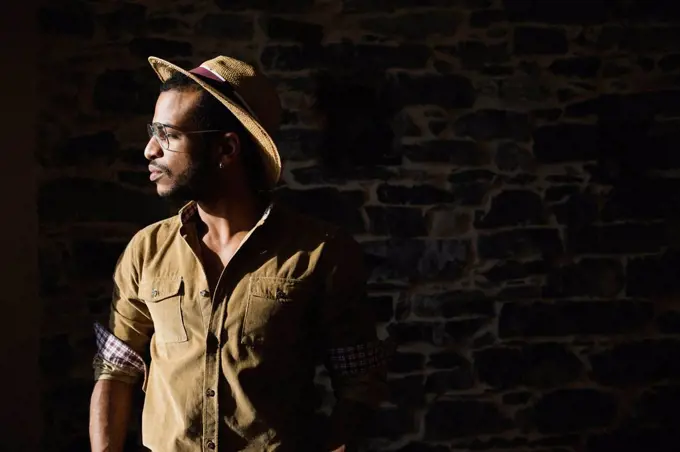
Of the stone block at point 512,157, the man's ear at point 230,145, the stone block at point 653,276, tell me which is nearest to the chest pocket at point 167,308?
the man's ear at point 230,145

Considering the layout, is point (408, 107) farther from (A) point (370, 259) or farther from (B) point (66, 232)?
(B) point (66, 232)

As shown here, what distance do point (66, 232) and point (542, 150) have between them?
2.03m

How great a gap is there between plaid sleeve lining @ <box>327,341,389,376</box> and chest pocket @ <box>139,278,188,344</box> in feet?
1.15

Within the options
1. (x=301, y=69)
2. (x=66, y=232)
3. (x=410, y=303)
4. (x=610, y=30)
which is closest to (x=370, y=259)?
(x=410, y=303)

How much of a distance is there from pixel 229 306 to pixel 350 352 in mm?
300

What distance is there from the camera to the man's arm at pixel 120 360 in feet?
5.46

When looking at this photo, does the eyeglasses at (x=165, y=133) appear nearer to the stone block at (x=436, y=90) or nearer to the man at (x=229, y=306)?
the man at (x=229, y=306)

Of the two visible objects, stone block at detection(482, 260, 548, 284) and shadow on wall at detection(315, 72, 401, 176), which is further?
stone block at detection(482, 260, 548, 284)

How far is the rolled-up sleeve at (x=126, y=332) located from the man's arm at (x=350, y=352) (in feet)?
1.51

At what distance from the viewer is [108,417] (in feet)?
5.47

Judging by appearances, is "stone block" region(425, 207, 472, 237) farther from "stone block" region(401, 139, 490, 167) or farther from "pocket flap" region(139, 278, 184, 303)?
"pocket flap" region(139, 278, 184, 303)

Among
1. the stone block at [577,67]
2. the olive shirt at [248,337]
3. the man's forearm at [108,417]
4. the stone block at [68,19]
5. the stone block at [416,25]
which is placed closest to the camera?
the olive shirt at [248,337]

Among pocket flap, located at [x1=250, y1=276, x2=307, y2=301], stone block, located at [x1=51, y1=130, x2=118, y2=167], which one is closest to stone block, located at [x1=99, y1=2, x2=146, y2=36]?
stone block, located at [x1=51, y1=130, x2=118, y2=167]

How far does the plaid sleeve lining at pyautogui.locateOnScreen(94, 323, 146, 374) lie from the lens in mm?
1674
